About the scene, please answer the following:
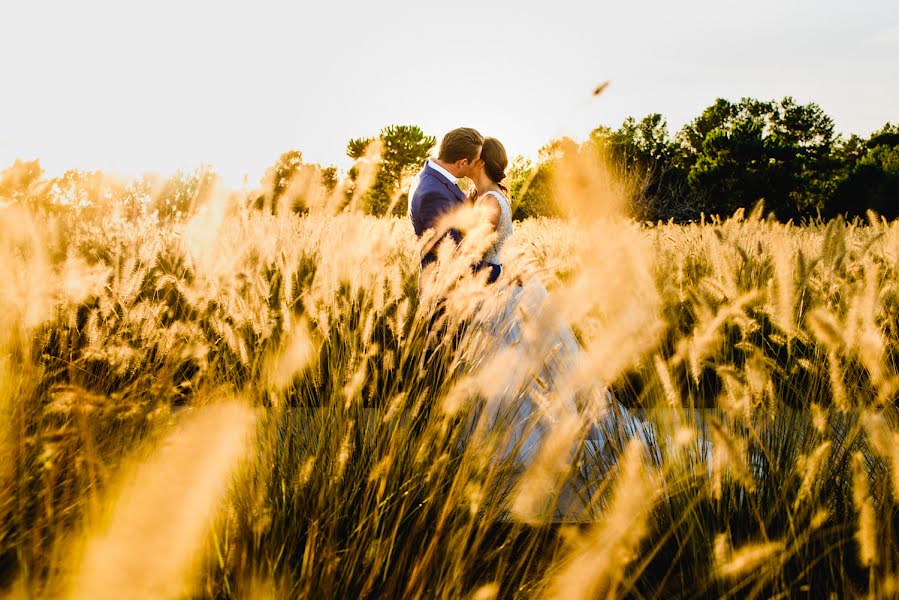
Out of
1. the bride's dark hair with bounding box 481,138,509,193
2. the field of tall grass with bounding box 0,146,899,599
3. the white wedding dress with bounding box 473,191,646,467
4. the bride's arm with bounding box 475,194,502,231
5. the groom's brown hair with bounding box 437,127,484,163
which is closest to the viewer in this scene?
the field of tall grass with bounding box 0,146,899,599

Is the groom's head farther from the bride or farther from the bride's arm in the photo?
the bride

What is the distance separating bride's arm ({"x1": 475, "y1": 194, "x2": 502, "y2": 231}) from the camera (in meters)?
2.69

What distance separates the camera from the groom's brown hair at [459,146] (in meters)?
3.00

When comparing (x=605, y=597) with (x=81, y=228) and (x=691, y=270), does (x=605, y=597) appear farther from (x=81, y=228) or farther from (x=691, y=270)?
(x=81, y=228)

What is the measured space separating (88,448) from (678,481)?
4.70ft

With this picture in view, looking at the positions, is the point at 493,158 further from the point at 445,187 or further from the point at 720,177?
the point at 720,177

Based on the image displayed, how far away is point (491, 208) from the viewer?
276cm

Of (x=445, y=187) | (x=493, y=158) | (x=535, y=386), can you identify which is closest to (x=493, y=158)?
(x=493, y=158)

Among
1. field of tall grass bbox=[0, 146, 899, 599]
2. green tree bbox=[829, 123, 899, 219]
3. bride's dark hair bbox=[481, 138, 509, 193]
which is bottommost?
field of tall grass bbox=[0, 146, 899, 599]

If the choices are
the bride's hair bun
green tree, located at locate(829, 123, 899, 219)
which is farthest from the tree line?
the bride's hair bun

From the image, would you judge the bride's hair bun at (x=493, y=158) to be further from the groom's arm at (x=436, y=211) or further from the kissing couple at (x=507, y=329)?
the groom's arm at (x=436, y=211)

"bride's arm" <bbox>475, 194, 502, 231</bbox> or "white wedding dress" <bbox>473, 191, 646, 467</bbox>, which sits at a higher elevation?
"bride's arm" <bbox>475, 194, 502, 231</bbox>

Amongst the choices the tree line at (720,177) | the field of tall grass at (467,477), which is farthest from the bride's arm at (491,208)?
the tree line at (720,177)

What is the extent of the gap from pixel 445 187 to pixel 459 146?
0.33 meters
